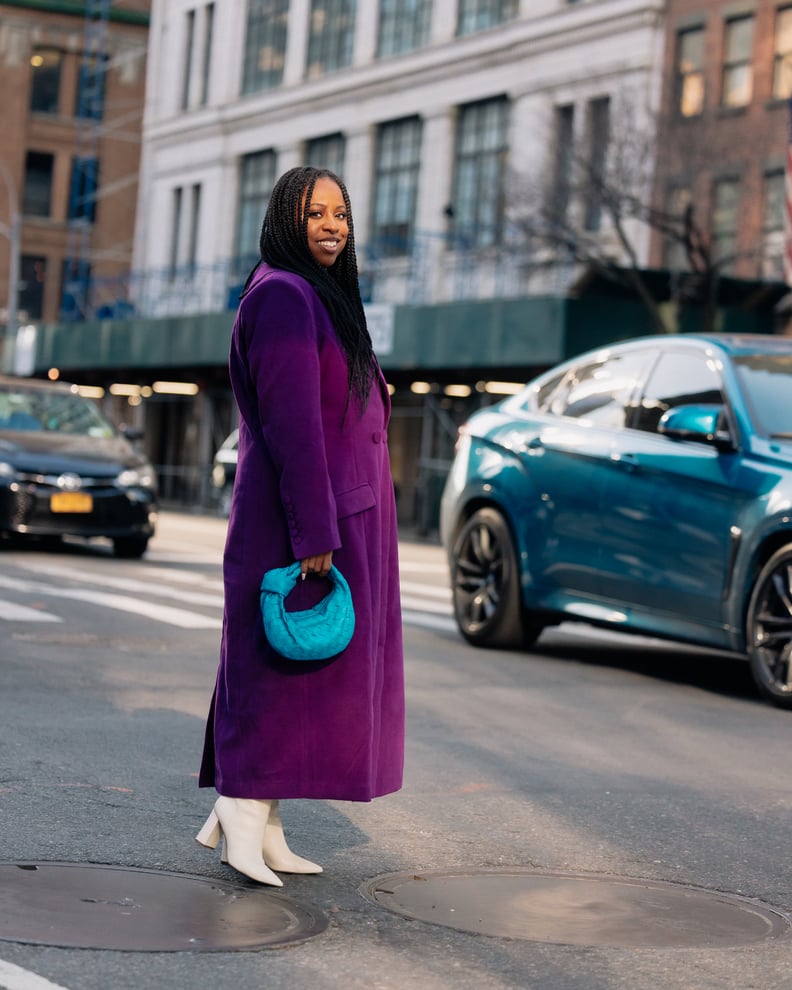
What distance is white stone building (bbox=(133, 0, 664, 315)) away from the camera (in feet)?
125

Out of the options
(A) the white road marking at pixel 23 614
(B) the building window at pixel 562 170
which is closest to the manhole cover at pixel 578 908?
(A) the white road marking at pixel 23 614

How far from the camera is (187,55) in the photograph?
56.1m

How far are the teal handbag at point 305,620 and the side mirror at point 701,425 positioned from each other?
4703 millimetres

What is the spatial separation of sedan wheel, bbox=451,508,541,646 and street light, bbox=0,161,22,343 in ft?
148

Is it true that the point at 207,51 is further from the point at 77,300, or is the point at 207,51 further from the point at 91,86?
the point at 91,86

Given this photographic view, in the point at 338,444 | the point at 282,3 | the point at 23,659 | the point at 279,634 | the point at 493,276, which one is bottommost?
the point at 23,659

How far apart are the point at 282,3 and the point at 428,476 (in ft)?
65.3

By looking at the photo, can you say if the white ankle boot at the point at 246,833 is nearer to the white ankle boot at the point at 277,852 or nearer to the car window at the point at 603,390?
the white ankle boot at the point at 277,852

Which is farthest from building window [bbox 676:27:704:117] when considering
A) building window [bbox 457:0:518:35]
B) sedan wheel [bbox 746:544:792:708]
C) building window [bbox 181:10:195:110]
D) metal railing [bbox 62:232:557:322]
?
sedan wheel [bbox 746:544:792:708]

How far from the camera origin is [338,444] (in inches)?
202

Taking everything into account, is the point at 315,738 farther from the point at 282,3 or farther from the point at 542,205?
the point at 282,3

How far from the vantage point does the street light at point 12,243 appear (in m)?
56.9

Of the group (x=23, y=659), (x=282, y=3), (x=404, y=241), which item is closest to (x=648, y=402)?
(x=23, y=659)

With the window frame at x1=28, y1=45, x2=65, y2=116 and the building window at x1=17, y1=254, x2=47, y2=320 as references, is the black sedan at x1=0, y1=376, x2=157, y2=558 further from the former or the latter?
the window frame at x1=28, y1=45, x2=65, y2=116
